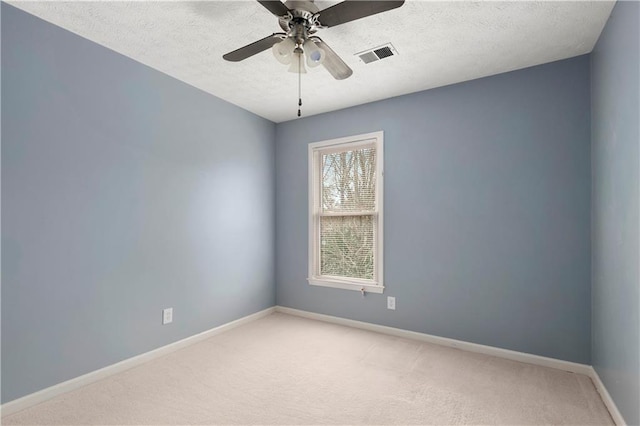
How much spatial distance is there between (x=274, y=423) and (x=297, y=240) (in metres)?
2.40

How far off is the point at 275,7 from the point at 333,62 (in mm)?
515

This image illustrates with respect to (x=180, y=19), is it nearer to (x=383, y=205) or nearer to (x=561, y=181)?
(x=383, y=205)

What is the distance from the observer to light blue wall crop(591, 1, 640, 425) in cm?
167

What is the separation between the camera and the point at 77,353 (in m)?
2.30

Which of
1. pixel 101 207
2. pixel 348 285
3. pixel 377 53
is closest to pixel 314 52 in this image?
pixel 377 53

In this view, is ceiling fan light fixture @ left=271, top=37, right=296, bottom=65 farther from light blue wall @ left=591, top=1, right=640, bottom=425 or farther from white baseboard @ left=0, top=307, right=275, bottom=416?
white baseboard @ left=0, top=307, right=275, bottom=416

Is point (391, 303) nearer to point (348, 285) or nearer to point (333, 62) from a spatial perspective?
point (348, 285)

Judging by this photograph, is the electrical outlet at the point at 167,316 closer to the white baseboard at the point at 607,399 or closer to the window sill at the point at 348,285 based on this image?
the window sill at the point at 348,285

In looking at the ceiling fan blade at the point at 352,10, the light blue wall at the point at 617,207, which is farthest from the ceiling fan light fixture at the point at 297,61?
the light blue wall at the point at 617,207

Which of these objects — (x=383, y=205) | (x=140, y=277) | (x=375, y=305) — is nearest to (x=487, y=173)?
(x=383, y=205)

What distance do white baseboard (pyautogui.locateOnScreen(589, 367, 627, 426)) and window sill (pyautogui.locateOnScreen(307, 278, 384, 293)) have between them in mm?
1810

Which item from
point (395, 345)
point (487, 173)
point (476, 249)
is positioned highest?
point (487, 173)

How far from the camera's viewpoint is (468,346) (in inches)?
A: 117

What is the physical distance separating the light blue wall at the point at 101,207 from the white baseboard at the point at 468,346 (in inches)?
48.8
